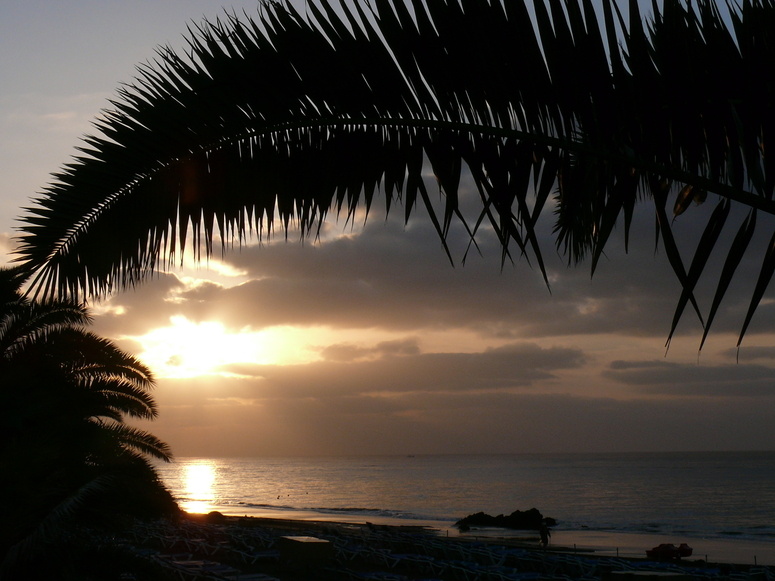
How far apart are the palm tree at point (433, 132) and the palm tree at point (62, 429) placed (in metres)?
0.53

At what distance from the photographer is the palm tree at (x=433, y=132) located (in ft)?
5.72

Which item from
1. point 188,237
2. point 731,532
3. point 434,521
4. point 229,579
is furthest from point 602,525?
point 188,237

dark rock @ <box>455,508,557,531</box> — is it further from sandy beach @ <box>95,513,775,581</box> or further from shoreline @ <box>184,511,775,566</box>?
sandy beach @ <box>95,513,775,581</box>

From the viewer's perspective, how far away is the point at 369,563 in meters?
21.5

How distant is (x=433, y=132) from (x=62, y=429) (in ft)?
33.2

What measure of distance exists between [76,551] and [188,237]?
613cm

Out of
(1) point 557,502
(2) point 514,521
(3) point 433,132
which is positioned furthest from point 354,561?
(1) point 557,502

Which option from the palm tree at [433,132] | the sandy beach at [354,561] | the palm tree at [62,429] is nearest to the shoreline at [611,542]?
the sandy beach at [354,561]

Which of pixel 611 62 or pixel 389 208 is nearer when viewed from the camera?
pixel 611 62

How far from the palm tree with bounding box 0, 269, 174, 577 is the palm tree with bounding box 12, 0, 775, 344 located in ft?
1.73

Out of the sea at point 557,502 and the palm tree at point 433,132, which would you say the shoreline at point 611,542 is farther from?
the palm tree at point 433,132

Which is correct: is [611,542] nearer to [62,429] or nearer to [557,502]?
[557,502]

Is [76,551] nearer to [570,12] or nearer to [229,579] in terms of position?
[570,12]

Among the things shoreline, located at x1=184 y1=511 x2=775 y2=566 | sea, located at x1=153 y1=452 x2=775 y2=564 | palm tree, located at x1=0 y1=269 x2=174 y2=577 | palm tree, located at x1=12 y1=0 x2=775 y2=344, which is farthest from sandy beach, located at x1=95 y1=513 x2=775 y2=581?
sea, located at x1=153 y1=452 x2=775 y2=564
